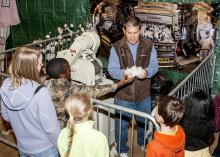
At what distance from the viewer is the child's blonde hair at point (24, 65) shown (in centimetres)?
262

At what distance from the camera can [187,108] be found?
10.1 ft

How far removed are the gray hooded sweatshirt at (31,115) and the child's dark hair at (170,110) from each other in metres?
0.88

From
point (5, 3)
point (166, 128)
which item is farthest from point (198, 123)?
point (5, 3)

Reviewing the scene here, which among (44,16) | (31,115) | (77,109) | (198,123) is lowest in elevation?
(198,123)

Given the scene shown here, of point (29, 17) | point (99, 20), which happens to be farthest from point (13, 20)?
point (99, 20)

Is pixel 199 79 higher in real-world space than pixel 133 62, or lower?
lower

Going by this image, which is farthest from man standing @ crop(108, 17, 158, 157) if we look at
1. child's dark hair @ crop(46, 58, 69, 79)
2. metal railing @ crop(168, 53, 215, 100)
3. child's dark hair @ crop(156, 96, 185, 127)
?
child's dark hair @ crop(156, 96, 185, 127)

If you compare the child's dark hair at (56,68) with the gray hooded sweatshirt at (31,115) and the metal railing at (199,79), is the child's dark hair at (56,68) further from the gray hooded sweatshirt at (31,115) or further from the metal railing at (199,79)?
the metal railing at (199,79)

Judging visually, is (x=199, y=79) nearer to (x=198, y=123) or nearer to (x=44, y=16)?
(x=198, y=123)

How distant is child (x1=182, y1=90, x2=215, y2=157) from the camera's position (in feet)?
9.93

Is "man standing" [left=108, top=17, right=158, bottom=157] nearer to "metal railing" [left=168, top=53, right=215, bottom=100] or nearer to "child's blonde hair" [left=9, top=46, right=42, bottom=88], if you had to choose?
"metal railing" [left=168, top=53, right=215, bottom=100]

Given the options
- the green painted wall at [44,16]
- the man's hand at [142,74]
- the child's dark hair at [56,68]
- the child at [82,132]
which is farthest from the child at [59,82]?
the green painted wall at [44,16]

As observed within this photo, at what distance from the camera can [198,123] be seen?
9.93ft

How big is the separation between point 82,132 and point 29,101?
1.72ft
